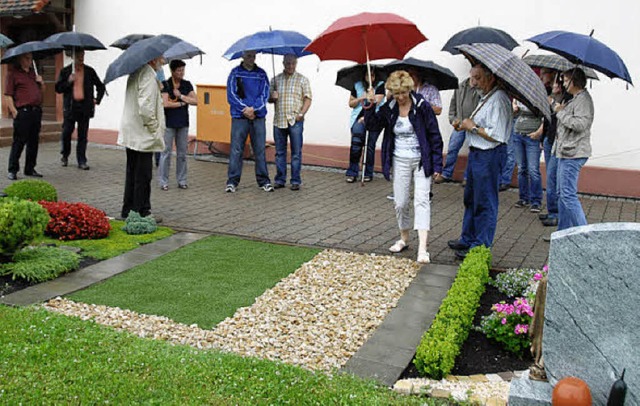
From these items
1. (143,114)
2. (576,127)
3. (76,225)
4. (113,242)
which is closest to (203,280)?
(113,242)

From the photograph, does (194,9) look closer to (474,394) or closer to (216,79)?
(216,79)

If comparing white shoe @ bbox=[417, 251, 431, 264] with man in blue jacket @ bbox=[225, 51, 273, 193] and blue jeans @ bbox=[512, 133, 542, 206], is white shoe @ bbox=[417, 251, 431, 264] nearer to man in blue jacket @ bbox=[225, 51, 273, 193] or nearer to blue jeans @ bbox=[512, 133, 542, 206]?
blue jeans @ bbox=[512, 133, 542, 206]

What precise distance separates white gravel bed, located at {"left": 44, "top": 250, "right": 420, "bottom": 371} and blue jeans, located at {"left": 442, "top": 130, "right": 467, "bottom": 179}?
5.34 metres

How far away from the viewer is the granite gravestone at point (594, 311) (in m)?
3.21

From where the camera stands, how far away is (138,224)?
795 centimetres

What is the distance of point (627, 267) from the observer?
3.19m

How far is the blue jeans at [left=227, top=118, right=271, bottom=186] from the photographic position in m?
10.8

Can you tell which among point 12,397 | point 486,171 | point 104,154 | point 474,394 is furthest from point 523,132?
point 104,154

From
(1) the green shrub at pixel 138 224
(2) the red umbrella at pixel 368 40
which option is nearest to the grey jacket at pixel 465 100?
(2) the red umbrella at pixel 368 40

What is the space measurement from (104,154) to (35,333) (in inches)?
403

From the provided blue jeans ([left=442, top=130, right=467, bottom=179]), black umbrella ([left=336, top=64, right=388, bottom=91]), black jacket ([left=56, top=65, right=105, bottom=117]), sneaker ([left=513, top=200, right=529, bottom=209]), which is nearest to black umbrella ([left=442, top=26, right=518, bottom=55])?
black umbrella ([left=336, top=64, right=388, bottom=91])

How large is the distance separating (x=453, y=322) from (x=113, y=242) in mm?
4122

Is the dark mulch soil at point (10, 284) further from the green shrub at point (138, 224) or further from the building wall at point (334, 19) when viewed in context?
the building wall at point (334, 19)

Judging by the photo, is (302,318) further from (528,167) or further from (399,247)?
(528,167)
